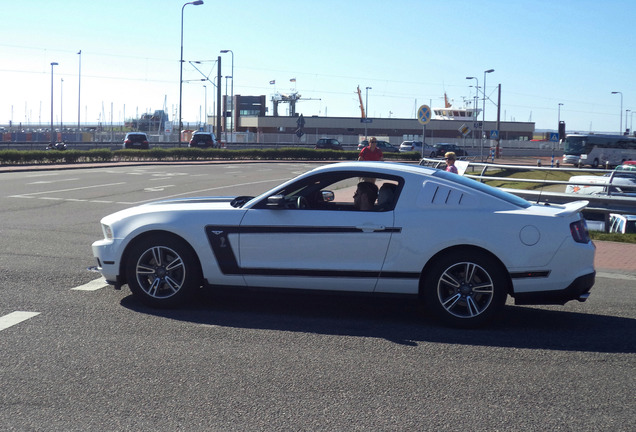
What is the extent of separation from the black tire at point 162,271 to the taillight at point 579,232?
11.2 ft

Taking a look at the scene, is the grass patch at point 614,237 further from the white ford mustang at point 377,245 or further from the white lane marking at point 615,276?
the white ford mustang at point 377,245

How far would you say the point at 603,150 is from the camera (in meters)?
62.3

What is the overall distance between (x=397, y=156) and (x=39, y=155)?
1111 inches

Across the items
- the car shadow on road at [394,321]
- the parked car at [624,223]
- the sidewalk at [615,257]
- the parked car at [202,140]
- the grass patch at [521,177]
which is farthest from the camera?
the parked car at [202,140]

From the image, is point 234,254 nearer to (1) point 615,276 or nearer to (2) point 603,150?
(1) point 615,276

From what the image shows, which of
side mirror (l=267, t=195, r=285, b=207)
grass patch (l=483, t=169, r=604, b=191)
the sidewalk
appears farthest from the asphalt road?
grass patch (l=483, t=169, r=604, b=191)

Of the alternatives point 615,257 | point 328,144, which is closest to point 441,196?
point 615,257

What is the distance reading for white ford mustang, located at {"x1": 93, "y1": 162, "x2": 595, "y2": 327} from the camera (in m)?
6.31

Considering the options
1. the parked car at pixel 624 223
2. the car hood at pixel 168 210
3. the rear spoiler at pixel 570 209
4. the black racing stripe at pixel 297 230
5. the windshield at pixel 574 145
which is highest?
the windshield at pixel 574 145

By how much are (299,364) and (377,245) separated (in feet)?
5.07

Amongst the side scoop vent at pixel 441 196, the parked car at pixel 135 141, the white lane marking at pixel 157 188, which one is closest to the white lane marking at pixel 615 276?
the side scoop vent at pixel 441 196

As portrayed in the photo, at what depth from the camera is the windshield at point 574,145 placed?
6278cm

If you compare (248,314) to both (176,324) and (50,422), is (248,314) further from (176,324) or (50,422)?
(50,422)

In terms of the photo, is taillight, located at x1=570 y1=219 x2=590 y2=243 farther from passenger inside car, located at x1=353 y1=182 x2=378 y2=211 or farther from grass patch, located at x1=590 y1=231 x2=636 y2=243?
grass patch, located at x1=590 y1=231 x2=636 y2=243
